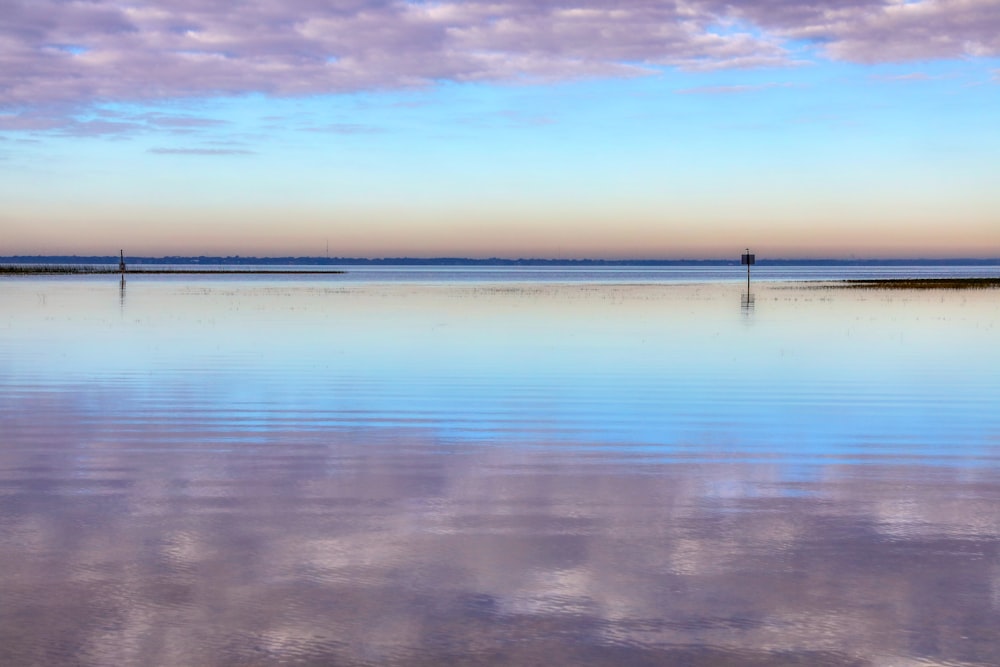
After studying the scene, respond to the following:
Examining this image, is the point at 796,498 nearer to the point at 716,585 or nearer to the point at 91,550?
the point at 716,585

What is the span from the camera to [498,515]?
34.2 ft

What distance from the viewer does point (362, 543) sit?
9.27 meters

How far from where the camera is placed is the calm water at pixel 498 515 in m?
6.98

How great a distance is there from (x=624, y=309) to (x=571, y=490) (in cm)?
4478

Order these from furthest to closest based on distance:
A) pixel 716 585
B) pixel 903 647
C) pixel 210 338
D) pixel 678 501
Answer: pixel 210 338
pixel 678 501
pixel 716 585
pixel 903 647

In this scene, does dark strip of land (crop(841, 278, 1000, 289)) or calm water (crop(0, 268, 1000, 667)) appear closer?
calm water (crop(0, 268, 1000, 667))

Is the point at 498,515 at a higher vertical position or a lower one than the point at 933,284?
lower

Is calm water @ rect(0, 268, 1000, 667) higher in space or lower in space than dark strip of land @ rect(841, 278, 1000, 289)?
lower

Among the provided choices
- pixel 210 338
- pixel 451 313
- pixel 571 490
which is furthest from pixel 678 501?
pixel 451 313

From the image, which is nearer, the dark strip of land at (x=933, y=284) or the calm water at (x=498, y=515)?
the calm water at (x=498, y=515)

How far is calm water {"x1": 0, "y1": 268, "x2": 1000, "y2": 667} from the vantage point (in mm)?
6984

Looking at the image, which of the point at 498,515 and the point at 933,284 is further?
the point at 933,284

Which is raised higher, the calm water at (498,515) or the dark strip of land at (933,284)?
the dark strip of land at (933,284)

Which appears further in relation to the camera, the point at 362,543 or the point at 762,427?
the point at 762,427
